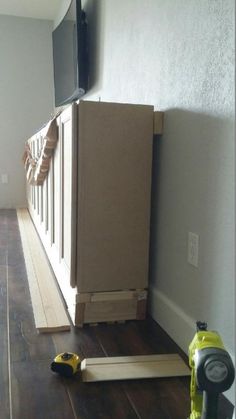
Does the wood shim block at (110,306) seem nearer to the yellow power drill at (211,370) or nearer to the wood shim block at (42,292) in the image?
the wood shim block at (42,292)

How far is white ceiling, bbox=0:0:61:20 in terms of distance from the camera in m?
4.07

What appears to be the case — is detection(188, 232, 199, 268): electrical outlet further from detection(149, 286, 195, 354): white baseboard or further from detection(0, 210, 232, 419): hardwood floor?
detection(0, 210, 232, 419): hardwood floor

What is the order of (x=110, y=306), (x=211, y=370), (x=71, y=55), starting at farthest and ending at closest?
(x=71, y=55), (x=110, y=306), (x=211, y=370)

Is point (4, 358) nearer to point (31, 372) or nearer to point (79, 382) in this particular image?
point (31, 372)

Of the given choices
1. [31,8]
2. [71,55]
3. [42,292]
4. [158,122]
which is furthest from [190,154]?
[31,8]

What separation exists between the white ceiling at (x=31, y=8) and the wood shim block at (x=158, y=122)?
10.2 ft

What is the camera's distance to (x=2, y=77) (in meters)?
4.57

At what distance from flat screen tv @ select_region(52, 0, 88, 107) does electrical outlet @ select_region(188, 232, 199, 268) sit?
73.9 inches

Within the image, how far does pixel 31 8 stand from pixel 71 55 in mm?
1654

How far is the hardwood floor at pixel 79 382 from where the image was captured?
1.05 m

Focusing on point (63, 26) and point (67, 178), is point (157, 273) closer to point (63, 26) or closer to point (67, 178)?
point (67, 178)

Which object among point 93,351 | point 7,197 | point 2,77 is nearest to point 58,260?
point 93,351

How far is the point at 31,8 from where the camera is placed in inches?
167

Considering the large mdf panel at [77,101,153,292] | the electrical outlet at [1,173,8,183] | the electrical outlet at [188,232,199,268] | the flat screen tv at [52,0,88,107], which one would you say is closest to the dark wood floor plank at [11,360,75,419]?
the large mdf panel at [77,101,153,292]
